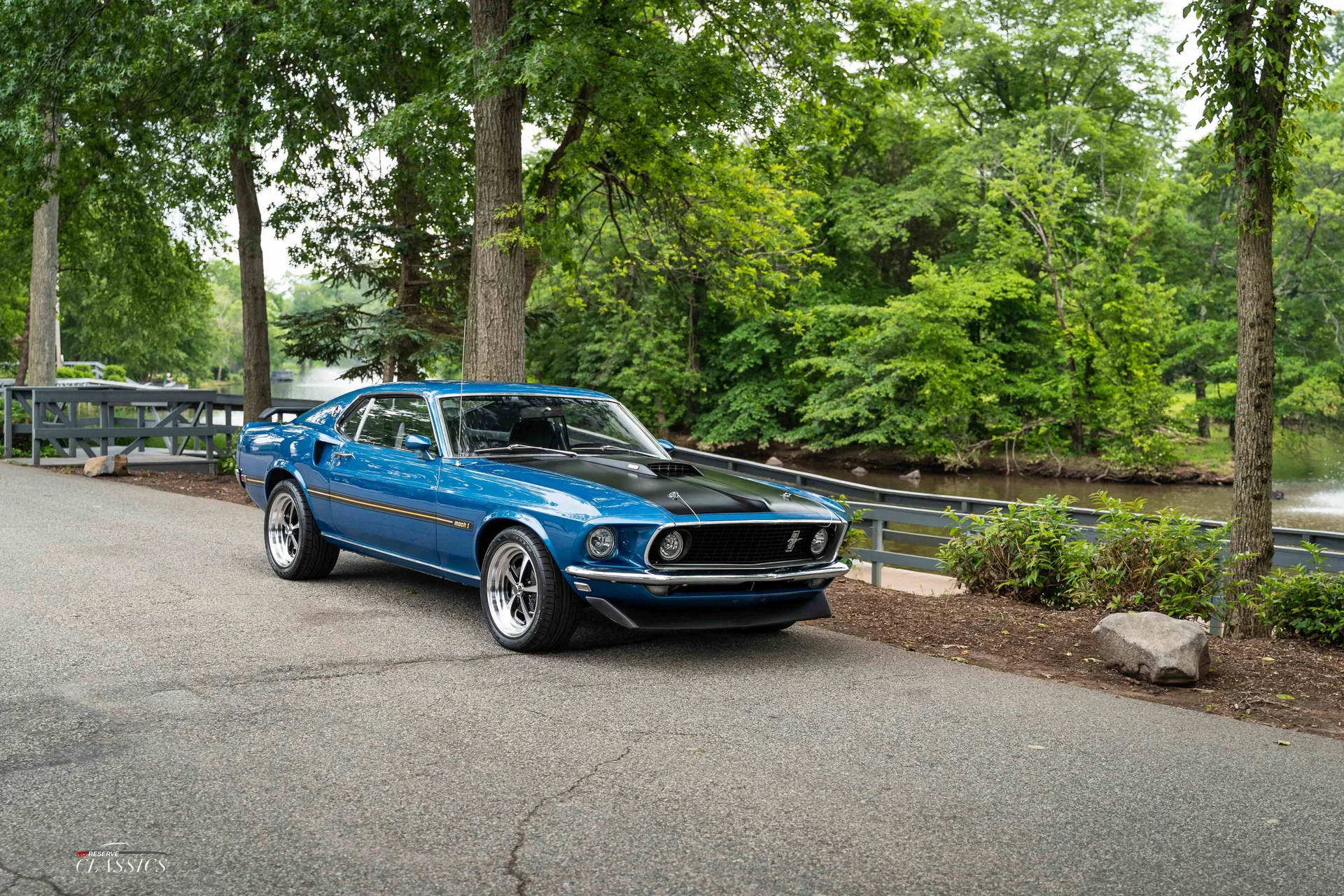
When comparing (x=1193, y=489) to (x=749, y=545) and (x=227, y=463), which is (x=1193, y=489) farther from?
(x=749, y=545)

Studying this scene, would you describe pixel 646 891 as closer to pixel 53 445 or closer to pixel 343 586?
pixel 343 586

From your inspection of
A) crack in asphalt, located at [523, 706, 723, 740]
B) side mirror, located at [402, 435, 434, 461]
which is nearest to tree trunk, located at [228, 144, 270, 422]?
side mirror, located at [402, 435, 434, 461]

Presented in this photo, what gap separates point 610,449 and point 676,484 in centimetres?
104

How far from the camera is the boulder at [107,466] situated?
18.1 metres

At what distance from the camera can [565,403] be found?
8.05 meters

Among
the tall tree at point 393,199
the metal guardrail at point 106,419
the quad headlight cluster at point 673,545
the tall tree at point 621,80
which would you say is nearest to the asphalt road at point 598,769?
the quad headlight cluster at point 673,545

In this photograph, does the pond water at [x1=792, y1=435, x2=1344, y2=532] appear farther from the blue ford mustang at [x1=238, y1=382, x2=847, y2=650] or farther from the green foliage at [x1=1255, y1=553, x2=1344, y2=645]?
the blue ford mustang at [x1=238, y1=382, x2=847, y2=650]

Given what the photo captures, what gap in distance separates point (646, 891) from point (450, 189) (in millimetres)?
14836

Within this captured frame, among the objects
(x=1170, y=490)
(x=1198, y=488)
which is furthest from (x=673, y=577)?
(x=1198, y=488)

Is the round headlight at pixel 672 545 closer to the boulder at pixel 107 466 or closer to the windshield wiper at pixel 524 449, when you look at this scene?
the windshield wiper at pixel 524 449

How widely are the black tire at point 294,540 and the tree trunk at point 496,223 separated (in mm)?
4028

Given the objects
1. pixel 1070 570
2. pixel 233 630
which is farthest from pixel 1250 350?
pixel 233 630

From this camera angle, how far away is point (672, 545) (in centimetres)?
629

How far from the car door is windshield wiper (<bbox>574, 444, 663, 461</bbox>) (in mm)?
977
